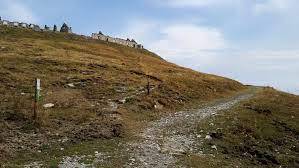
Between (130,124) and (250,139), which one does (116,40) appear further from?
(250,139)

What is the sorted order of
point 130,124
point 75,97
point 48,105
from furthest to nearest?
point 75,97 → point 48,105 → point 130,124

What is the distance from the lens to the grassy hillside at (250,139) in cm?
2834

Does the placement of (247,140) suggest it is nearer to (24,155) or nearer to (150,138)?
(150,138)

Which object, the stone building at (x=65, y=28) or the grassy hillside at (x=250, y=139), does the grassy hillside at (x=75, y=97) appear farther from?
the stone building at (x=65, y=28)

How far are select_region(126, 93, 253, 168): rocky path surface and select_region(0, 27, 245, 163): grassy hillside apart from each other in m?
1.61

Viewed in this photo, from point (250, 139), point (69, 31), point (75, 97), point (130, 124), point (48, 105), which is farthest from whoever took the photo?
point (69, 31)

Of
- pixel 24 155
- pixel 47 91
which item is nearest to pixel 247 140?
pixel 24 155

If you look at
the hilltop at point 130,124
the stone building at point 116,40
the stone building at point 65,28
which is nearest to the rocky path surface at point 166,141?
the hilltop at point 130,124

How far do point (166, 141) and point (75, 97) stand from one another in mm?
13868

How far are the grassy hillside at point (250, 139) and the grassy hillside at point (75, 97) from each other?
209 inches

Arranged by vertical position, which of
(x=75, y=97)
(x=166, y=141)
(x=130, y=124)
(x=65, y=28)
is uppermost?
(x=65, y=28)

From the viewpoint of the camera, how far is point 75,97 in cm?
4200

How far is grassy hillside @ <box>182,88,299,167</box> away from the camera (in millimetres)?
28344

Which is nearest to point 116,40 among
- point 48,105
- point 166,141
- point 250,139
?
point 48,105
